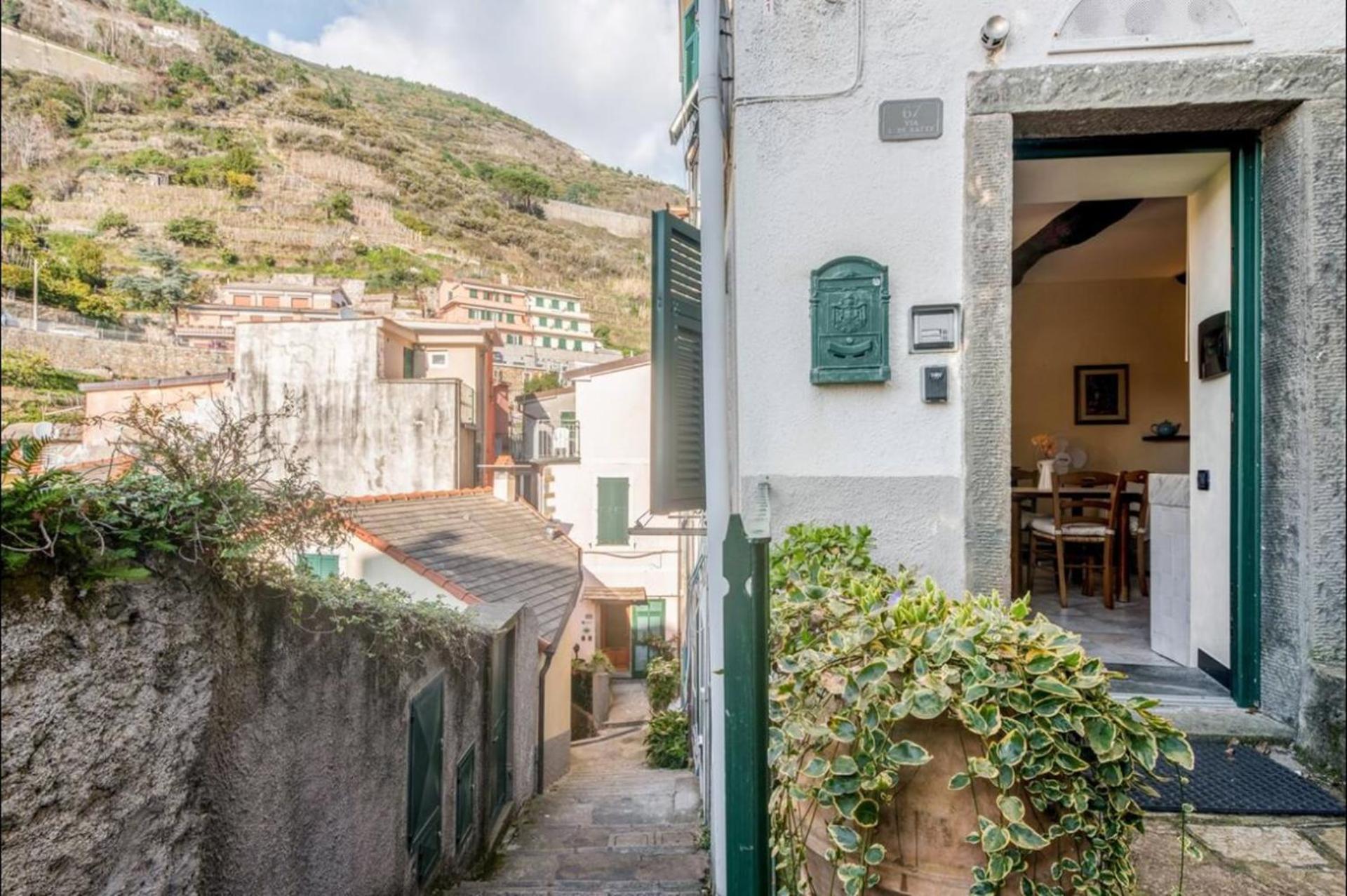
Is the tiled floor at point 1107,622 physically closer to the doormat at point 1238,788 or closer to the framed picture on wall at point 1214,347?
the doormat at point 1238,788

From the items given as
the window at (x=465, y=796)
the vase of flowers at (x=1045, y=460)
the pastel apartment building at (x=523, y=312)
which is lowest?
the window at (x=465, y=796)

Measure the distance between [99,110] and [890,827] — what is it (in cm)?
546

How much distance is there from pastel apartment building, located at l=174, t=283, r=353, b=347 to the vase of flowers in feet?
52.3

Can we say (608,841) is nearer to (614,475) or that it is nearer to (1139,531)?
(1139,531)

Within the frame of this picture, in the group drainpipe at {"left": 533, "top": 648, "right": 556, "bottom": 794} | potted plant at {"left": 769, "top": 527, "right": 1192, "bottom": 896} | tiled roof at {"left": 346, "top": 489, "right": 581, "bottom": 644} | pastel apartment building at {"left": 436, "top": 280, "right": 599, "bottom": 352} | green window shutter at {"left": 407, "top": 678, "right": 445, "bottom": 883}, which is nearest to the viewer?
potted plant at {"left": 769, "top": 527, "right": 1192, "bottom": 896}

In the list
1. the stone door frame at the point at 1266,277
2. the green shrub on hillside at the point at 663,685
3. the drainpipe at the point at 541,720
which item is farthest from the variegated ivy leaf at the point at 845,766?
the green shrub on hillside at the point at 663,685

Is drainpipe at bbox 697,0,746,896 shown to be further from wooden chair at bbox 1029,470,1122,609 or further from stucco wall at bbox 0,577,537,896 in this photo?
wooden chair at bbox 1029,470,1122,609

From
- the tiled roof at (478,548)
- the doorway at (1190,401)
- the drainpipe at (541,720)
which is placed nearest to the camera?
the doorway at (1190,401)

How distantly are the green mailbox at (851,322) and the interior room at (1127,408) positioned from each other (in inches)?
38.8

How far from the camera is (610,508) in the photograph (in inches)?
643

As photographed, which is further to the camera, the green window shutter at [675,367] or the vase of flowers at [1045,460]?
the vase of flowers at [1045,460]

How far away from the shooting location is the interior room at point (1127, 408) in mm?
2701

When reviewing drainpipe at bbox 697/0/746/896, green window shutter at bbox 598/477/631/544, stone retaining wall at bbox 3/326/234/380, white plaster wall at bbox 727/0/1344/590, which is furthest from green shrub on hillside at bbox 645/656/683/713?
white plaster wall at bbox 727/0/1344/590

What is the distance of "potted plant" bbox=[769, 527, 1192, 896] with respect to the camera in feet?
4.41
